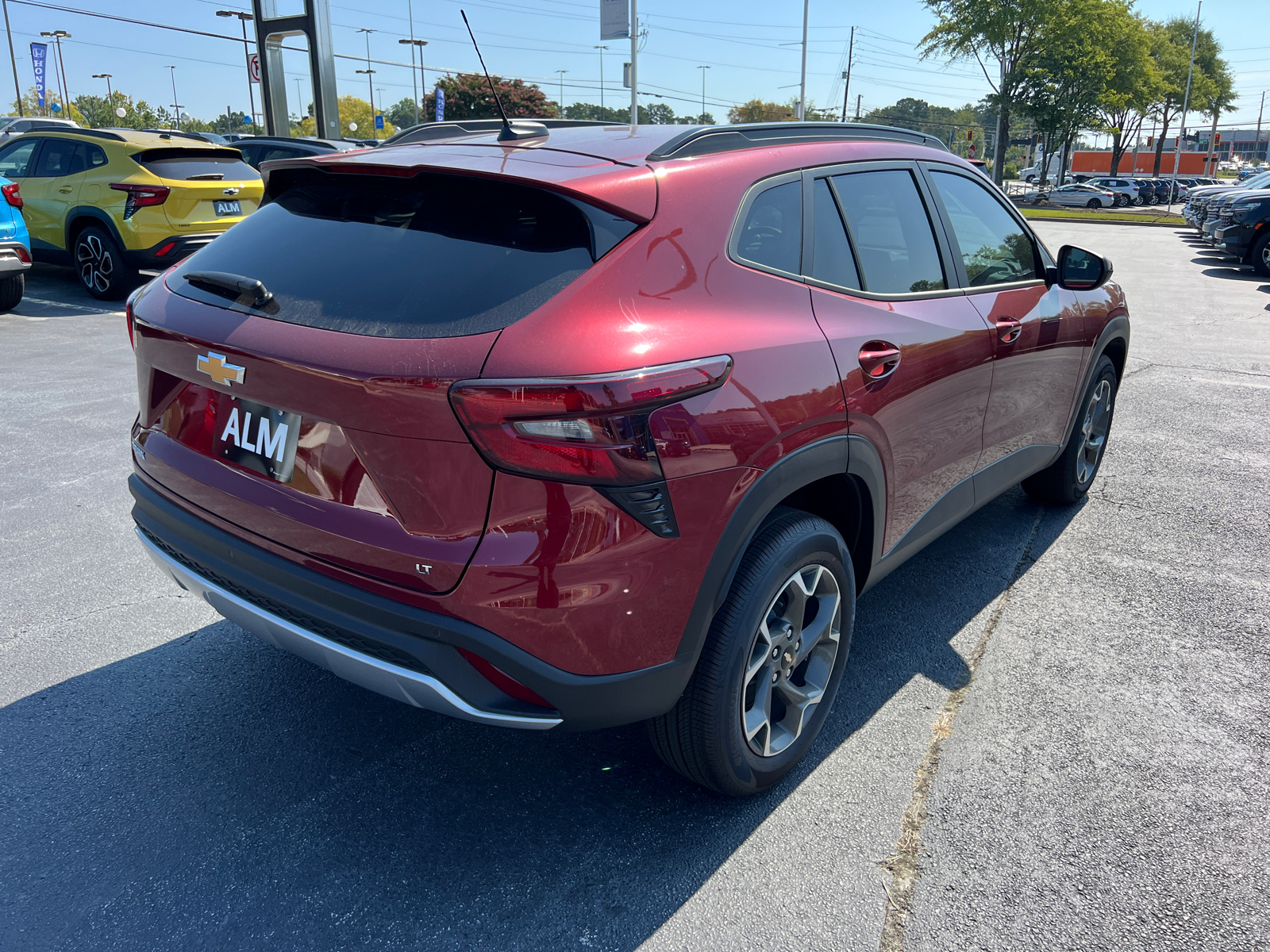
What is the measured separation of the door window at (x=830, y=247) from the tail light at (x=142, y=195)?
9037mm

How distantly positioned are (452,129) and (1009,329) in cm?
213

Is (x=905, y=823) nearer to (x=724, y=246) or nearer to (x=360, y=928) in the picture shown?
(x=360, y=928)

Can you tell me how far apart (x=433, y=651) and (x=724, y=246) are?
3.90 ft

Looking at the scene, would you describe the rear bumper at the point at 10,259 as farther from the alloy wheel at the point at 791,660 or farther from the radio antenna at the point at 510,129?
the alloy wheel at the point at 791,660

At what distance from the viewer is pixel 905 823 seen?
2484 millimetres

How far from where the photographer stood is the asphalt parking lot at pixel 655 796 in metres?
2.15

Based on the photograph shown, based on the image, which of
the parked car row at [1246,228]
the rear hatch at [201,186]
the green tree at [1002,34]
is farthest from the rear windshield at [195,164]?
the green tree at [1002,34]

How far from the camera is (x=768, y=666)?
8.20 ft

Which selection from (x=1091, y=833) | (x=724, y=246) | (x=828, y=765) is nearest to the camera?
(x=724, y=246)

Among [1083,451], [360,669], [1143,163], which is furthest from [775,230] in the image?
[1143,163]

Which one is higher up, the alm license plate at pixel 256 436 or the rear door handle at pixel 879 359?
the rear door handle at pixel 879 359

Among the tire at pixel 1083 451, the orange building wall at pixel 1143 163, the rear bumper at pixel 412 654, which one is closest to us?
the rear bumper at pixel 412 654

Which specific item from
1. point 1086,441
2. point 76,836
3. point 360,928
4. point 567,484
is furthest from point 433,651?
point 1086,441

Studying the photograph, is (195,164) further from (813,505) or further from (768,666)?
(768,666)
